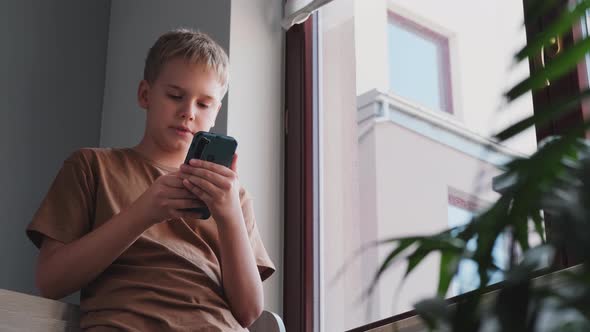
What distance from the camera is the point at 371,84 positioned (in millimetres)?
1760

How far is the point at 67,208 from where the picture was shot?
46.5 inches

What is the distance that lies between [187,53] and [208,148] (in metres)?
0.27

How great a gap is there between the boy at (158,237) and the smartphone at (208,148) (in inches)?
0.7

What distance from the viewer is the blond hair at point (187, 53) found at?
1332 mm

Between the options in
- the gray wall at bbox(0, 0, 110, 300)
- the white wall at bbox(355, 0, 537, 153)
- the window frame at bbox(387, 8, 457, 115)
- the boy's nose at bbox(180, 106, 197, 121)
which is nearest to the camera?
the boy's nose at bbox(180, 106, 197, 121)

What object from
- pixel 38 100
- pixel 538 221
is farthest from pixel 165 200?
pixel 38 100

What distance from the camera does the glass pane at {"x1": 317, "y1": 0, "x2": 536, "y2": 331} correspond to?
59.8 inches

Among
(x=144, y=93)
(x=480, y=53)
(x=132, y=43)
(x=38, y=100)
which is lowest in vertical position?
(x=144, y=93)

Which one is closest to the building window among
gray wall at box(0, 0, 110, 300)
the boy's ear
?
the boy's ear

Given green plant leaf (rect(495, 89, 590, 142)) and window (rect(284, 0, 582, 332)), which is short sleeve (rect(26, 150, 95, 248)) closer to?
window (rect(284, 0, 582, 332))

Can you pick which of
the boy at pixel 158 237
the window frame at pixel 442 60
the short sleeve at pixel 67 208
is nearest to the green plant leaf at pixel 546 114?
the boy at pixel 158 237

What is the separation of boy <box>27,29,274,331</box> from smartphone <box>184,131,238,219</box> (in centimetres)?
2

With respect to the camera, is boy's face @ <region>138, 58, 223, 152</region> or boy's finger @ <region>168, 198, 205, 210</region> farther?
boy's face @ <region>138, 58, 223, 152</region>

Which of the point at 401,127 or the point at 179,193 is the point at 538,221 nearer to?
the point at 179,193
